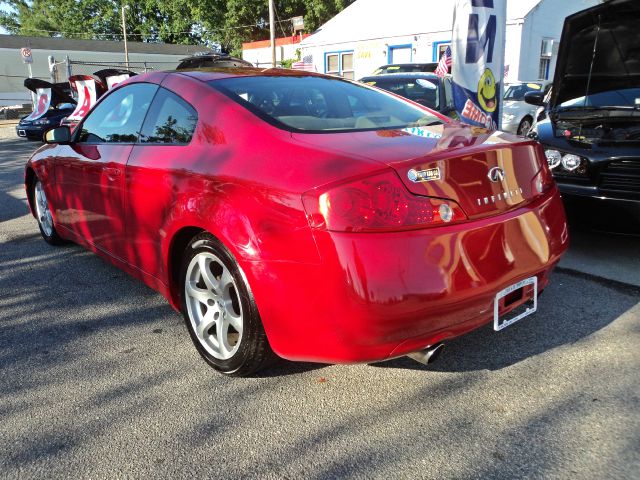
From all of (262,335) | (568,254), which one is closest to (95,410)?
(262,335)

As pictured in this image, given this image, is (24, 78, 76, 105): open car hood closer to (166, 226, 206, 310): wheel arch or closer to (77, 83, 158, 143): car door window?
(77, 83, 158, 143): car door window

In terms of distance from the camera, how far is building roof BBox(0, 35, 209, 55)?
42906mm

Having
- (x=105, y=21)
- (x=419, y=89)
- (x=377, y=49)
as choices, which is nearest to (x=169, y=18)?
(x=105, y=21)

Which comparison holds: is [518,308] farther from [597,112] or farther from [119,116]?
[597,112]

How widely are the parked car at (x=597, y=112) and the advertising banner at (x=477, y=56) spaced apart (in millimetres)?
533

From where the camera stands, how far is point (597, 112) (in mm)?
4629

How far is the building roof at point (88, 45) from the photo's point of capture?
1689 inches

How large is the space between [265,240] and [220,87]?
1.08 m

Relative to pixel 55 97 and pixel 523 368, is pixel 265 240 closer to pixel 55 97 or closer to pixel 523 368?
pixel 523 368

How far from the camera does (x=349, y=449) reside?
214cm

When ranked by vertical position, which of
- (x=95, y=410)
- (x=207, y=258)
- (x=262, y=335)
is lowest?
(x=95, y=410)

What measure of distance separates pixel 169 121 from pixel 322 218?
1400 mm

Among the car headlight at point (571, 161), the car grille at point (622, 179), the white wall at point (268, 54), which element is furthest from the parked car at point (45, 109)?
the white wall at point (268, 54)

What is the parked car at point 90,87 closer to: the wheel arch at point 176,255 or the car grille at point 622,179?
the wheel arch at point 176,255
